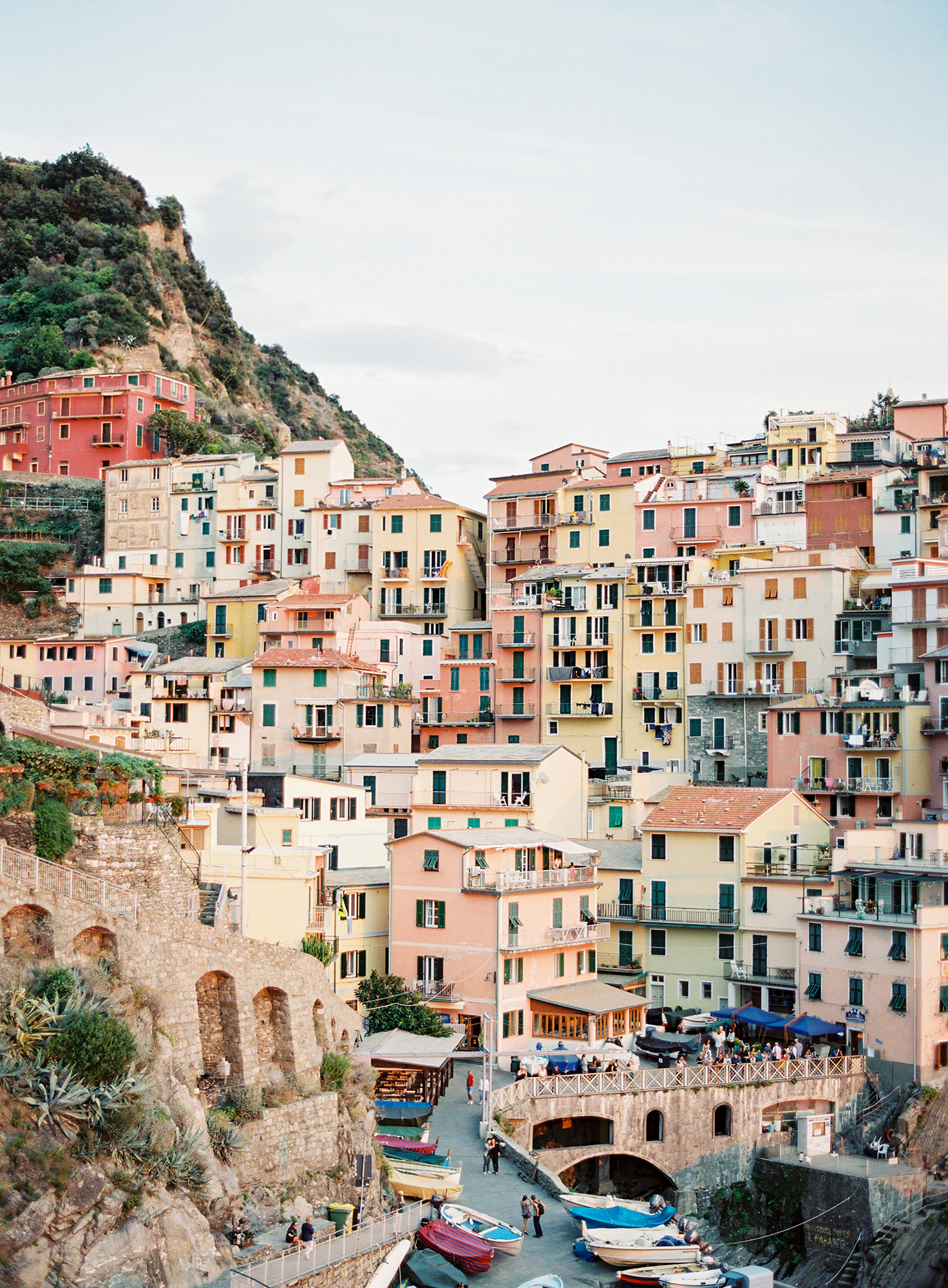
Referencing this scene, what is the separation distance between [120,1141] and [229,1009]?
5.78 meters

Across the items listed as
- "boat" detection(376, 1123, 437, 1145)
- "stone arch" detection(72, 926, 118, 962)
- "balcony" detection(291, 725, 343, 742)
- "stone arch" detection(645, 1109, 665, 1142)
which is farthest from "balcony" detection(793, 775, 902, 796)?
"stone arch" detection(72, 926, 118, 962)

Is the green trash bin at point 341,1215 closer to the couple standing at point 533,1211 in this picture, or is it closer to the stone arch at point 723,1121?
the couple standing at point 533,1211

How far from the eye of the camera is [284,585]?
83688 millimetres

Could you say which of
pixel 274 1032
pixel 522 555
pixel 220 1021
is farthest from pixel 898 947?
pixel 522 555

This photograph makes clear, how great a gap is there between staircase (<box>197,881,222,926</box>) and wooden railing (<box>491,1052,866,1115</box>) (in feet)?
31.1

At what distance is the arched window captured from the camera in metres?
47.4

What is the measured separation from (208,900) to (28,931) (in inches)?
351

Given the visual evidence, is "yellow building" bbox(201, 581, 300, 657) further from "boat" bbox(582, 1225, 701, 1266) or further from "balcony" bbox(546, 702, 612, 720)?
"boat" bbox(582, 1225, 701, 1266)

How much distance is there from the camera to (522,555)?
85.0m

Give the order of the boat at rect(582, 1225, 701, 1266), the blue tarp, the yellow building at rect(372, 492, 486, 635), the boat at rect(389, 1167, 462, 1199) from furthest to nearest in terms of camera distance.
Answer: the yellow building at rect(372, 492, 486, 635) < the blue tarp < the boat at rect(389, 1167, 462, 1199) < the boat at rect(582, 1225, 701, 1266)

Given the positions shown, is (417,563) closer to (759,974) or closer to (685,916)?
(685,916)

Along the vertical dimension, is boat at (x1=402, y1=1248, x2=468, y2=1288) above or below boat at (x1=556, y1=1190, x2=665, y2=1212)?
above

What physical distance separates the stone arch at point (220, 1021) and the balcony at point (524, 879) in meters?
16.8

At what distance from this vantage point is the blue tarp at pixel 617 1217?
38.8 metres
